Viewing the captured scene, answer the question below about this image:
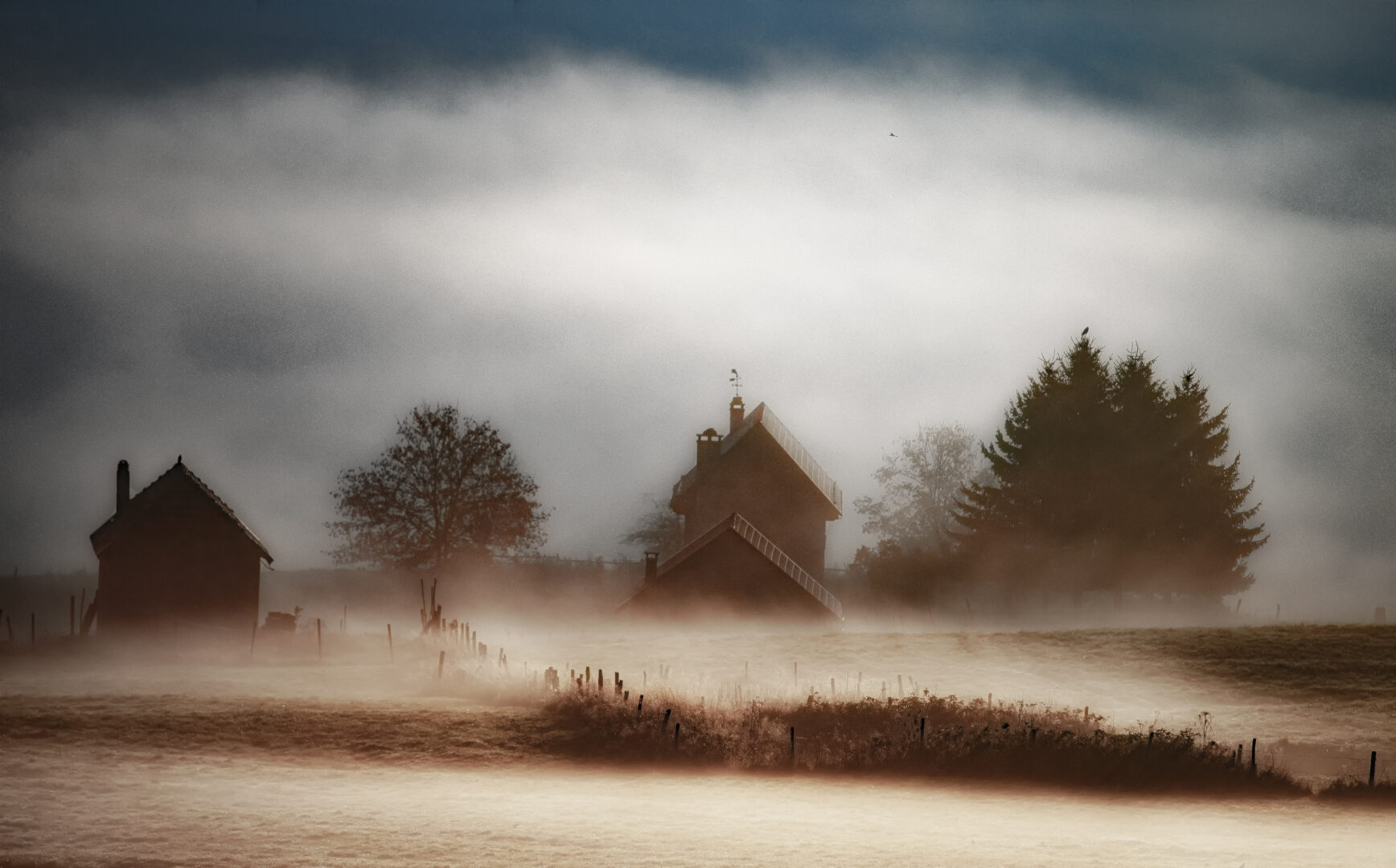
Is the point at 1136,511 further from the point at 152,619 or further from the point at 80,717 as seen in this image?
the point at 80,717

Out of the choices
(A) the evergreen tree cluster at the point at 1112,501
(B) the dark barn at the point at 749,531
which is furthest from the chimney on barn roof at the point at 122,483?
(A) the evergreen tree cluster at the point at 1112,501

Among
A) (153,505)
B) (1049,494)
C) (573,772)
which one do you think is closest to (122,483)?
(153,505)

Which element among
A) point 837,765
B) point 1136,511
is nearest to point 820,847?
point 837,765

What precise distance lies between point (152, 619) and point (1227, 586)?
5192 cm

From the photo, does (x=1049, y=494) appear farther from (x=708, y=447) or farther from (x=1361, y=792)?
(x=1361, y=792)

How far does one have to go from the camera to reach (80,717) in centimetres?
2844

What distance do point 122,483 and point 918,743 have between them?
3764 cm

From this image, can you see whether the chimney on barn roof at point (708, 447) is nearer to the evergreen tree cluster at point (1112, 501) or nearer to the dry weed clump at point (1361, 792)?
the evergreen tree cluster at point (1112, 501)

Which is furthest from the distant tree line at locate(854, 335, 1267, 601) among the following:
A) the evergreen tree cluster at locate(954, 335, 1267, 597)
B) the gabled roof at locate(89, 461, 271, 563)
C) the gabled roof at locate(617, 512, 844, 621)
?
the gabled roof at locate(89, 461, 271, 563)

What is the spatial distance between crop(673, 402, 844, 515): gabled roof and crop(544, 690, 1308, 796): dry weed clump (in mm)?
30030

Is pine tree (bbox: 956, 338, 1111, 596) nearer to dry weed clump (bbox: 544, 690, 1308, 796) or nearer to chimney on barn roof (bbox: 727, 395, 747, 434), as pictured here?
chimney on barn roof (bbox: 727, 395, 747, 434)

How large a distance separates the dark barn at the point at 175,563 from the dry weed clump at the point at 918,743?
80.0 ft

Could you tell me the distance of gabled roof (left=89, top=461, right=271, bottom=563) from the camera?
1852 inches

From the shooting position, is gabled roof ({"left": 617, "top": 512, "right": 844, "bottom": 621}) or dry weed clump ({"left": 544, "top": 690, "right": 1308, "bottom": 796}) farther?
gabled roof ({"left": 617, "top": 512, "right": 844, "bottom": 621})
